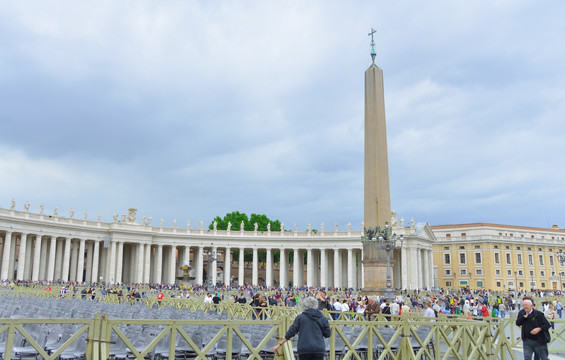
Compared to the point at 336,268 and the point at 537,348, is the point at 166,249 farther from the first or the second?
the point at 537,348

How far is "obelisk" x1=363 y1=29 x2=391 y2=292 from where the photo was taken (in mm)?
30188

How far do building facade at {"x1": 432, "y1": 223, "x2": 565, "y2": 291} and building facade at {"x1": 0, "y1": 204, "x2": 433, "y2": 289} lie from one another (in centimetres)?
1352

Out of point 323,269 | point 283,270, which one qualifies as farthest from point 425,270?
point 283,270

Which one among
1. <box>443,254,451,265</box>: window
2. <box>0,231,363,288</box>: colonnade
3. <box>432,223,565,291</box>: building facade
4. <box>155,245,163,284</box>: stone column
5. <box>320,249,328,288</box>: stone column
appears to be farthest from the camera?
<box>443,254,451,265</box>: window

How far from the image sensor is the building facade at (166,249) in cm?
6781

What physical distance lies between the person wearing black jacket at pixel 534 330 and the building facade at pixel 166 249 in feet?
203

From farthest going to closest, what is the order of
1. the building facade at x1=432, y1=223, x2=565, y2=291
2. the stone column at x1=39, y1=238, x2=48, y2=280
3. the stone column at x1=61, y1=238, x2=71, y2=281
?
the building facade at x1=432, y1=223, x2=565, y2=291
the stone column at x1=39, y1=238, x2=48, y2=280
the stone column at x1=61, y1=238, x2=71, y2=281

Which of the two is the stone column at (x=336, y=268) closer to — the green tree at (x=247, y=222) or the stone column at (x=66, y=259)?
the green tree at (x=247, y=222)

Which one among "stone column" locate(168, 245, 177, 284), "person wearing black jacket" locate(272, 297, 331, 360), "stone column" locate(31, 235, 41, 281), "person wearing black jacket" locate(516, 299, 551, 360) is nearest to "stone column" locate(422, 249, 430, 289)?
"stone column" locate(168, 245, 177, 284)

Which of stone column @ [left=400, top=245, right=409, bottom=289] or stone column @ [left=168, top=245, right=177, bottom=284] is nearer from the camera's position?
stone column @ [left=400, top=245, right=409, bottom=289]

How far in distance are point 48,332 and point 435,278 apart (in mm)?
95003

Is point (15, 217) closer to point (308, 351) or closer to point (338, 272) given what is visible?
point (338, 272)

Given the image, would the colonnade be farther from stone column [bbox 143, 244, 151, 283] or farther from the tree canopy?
the tree canopy

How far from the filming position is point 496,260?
91.4 metres
